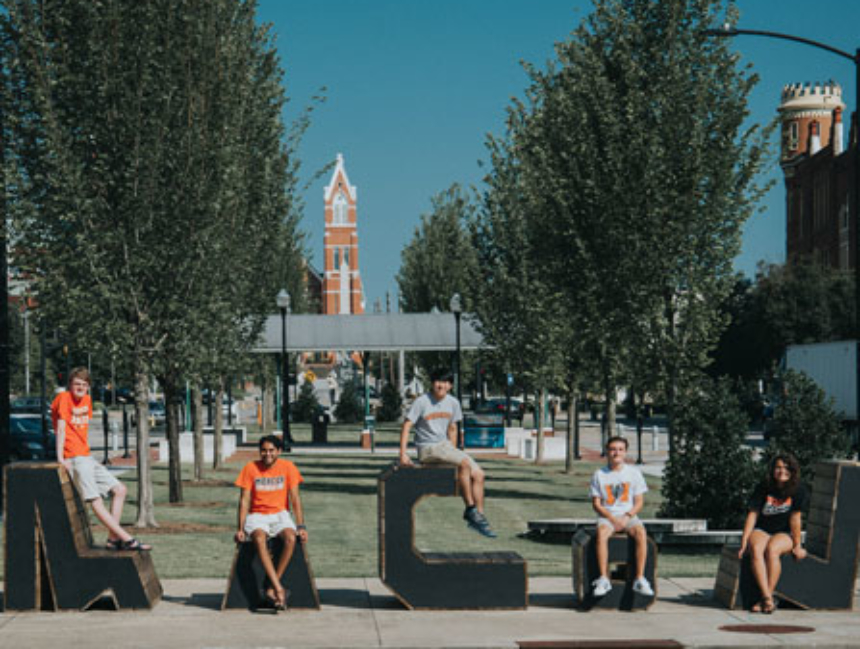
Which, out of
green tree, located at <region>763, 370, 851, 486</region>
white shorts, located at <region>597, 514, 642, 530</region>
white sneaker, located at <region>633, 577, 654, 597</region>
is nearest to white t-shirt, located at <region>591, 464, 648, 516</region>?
white shorts, located at <region>597, 514, 642, 530</region>

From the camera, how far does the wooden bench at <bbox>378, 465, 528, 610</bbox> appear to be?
1130 cm

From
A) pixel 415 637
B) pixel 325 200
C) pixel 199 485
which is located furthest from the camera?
pixel 325 200

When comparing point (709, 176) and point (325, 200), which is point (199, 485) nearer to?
point (709, 176)

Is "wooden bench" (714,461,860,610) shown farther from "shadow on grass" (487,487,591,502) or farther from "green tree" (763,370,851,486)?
"shadow on grass" (487,487,591,502)

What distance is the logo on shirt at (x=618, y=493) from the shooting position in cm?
1149

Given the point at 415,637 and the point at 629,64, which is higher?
the point at 629,64

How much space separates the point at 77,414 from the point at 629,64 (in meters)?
13.3

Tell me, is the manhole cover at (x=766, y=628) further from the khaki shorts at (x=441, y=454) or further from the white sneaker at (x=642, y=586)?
the khaki shorts at (x=441, y=454)

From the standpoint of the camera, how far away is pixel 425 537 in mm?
16984

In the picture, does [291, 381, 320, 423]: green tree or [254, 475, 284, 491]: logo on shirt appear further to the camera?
[291, 381, 320, 423]: green tree

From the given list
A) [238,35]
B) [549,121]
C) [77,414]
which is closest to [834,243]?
[549,121]

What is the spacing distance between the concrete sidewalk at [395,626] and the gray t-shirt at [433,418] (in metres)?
1.53

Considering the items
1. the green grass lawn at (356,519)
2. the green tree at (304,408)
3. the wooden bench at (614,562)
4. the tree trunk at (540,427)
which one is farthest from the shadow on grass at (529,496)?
the green tree at (304,408)

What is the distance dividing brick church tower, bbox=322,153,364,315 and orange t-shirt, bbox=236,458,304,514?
5234 inches
